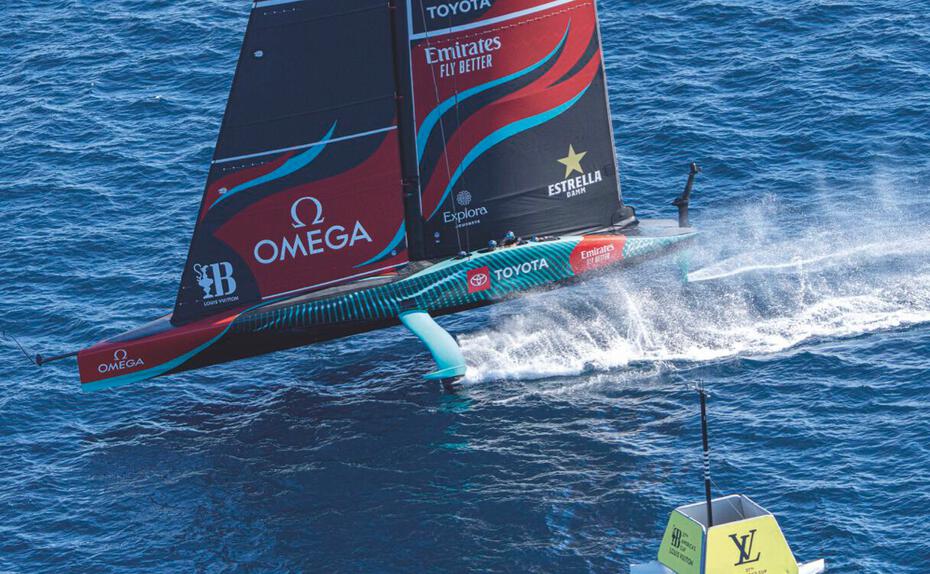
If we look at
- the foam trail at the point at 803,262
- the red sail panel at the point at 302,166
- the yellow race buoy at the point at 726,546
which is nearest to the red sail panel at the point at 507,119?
the red sail panel at the point at 302,166

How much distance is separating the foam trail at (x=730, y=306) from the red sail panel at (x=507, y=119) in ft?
10.9

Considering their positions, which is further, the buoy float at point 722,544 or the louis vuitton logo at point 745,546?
the louis vuitton logo at point 745,546

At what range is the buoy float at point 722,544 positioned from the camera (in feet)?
102

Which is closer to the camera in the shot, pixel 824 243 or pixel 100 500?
pixel 100 500

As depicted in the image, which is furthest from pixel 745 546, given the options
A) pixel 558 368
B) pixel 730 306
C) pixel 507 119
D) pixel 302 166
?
pixel 302 166

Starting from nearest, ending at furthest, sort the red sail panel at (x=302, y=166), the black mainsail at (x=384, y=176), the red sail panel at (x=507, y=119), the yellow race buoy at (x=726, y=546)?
1. the yellow race buoy at (x=726, y=546)
2. the red sail panel at (x=302, y=166)
3. the black mainsail at (x=384, y=176)
4. the red sail panel at (x=507, y=119)

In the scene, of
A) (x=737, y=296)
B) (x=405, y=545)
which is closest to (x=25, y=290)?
(x=405, y=545)

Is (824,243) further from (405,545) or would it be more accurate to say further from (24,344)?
(24,344)

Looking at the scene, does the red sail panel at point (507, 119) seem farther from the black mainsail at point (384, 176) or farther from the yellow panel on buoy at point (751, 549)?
the yellow panel on buoy at point (751, 549)

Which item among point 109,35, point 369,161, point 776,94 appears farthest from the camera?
point 109,35

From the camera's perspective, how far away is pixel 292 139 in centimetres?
4031

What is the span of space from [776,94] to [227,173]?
25.8 meters

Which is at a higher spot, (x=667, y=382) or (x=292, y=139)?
(x=292, y=139)

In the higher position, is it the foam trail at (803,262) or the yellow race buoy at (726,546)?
the foam trail at (803,262)
